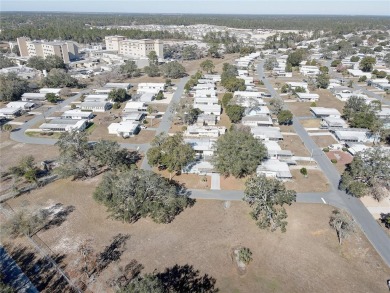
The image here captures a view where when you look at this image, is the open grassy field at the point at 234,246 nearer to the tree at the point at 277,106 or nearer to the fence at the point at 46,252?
the fence at the point at 46,252

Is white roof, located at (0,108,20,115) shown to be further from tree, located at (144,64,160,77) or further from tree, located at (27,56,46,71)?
tree, located at (144,64,160,77)

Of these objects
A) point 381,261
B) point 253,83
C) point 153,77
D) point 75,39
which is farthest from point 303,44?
point 381,261

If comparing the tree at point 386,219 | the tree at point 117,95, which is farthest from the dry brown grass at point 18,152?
the tree at point 386,219

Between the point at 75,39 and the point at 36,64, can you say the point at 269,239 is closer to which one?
the point at 36,64

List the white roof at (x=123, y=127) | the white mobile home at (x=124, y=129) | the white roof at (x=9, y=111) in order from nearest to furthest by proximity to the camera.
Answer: the white mobile home at (x=124, y=129) < the white roof at (x=123, y=127) < the white roof at (x=9, y=111)

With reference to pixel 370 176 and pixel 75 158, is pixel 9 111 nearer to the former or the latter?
pixel 75 158
